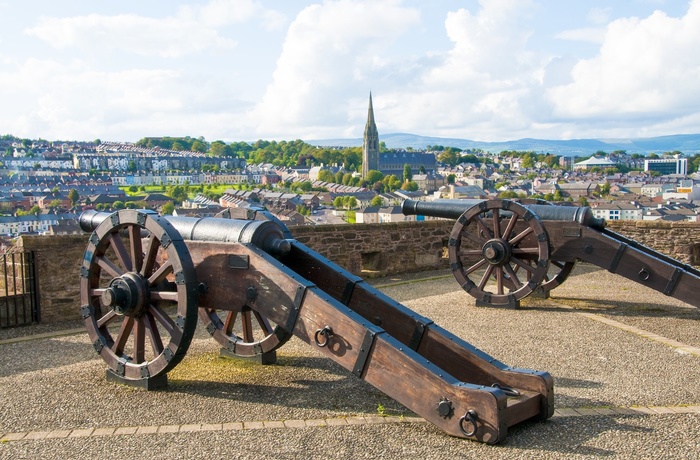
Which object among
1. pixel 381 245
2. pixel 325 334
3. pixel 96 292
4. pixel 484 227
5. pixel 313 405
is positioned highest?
pixel 484 227

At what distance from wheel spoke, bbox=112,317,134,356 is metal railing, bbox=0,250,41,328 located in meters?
2.56

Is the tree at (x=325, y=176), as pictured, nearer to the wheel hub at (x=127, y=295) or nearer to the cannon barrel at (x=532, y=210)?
the cannon barrel at (x=532, y=210)

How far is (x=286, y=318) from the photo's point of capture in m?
4.77

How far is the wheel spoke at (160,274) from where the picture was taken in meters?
5.01

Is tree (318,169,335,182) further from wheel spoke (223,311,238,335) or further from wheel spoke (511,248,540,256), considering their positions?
wheel spoke (223,311,238,335)

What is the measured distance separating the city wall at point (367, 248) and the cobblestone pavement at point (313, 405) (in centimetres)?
58

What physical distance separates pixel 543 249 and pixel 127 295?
5079mm

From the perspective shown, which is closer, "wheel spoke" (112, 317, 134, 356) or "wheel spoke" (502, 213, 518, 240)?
"wheel spoke" (112, 317, 134, 356)

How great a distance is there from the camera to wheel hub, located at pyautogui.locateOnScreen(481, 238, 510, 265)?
8555 millimetres

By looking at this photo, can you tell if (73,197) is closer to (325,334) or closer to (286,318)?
(286,318)

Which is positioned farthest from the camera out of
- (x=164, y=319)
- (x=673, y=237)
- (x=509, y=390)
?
(x=673, y=237)

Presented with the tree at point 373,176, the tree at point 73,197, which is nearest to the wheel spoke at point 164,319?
the tree at point 73,197

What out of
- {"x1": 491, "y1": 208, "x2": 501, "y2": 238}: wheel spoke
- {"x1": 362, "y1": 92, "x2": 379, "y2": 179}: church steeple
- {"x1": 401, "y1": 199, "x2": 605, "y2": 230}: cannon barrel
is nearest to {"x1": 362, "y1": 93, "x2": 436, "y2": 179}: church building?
{"x1": 362, "y1": 92, "x2": 379, "y2": 179}: church steeple

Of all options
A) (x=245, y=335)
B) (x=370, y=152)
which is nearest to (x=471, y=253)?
(x=245, y=335)
